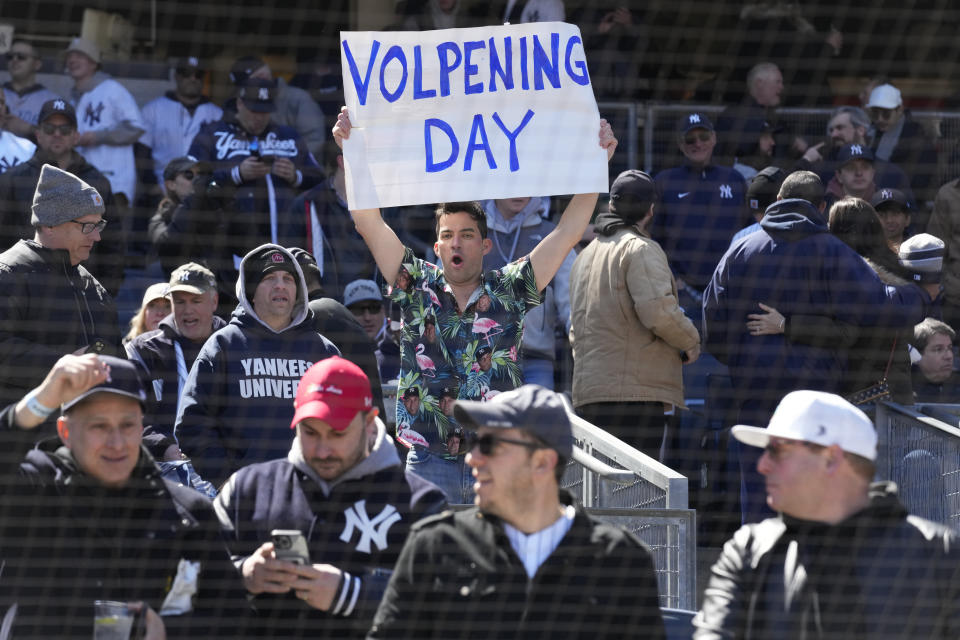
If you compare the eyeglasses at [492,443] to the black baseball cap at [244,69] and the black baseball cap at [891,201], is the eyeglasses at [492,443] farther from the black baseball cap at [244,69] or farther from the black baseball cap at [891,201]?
the black baseball cap at [244,69]

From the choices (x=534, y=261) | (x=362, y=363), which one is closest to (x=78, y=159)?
(x=362, y=363)

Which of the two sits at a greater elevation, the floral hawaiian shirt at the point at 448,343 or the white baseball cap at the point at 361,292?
the white baseball cap at the point at 361,292

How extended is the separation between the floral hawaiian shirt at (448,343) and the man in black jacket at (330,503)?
106 centimetres

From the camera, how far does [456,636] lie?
142 inches

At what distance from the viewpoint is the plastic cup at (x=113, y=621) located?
3.45 metres

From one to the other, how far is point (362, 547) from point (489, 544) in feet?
1.55

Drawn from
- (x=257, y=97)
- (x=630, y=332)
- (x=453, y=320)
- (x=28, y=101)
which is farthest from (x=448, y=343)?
(x=28, y=101)

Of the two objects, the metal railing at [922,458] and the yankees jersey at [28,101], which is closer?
the metal railing at [922,458]

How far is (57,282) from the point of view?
5.29 meters

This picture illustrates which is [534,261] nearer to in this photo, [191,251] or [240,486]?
[240,486]

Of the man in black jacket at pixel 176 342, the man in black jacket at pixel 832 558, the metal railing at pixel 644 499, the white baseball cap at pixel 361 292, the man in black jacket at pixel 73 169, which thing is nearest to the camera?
the man in black jacket at pixel 832 558

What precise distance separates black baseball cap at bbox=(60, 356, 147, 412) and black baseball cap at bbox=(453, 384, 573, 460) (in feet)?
2.58

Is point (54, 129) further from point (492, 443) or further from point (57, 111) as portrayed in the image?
point (492, 443)

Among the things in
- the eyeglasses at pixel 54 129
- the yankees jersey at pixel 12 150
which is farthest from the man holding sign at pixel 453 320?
the yankees jersey at pixel 12 150
